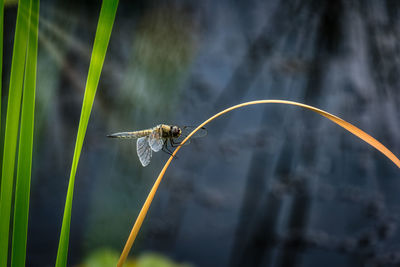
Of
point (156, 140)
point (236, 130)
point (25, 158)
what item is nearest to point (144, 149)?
point (156, 140)

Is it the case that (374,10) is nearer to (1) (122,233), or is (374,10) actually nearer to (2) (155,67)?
(2) (155,67)

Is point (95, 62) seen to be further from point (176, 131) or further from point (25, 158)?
point (176, 131)

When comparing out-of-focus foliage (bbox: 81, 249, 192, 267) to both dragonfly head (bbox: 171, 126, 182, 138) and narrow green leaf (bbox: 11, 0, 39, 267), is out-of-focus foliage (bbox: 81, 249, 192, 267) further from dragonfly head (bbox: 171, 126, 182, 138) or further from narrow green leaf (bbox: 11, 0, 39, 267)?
narrow green leaf (bbox: 11, 0, 39, 267)

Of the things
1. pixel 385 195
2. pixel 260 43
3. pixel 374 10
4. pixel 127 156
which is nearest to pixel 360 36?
pixel 374 10

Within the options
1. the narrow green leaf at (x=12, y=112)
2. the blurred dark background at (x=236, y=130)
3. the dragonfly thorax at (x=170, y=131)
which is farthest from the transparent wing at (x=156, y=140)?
the blurred dark background at (x=236, y=130)

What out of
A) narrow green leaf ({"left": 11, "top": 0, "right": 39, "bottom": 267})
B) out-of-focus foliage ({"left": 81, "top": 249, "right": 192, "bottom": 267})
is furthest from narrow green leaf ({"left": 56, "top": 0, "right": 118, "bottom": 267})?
out-of-focus foliage ({"left": 81, "top": 249, "right": 192, "bottom": 267})

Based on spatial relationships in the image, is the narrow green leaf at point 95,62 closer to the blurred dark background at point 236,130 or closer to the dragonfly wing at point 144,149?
the dragonfly wing at point 144,149
